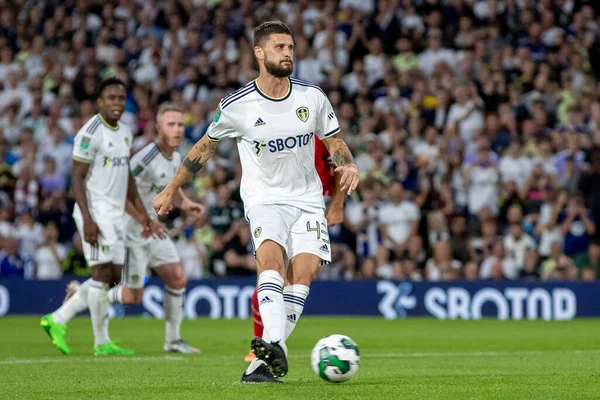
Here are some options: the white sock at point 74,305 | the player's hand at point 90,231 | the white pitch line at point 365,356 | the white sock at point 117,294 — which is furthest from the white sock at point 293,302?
the white sock at point 117,294

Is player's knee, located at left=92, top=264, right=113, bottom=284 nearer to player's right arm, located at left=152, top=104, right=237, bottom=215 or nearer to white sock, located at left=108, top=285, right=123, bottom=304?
white sock, located at left=108, top=285, right=123, bottom=304

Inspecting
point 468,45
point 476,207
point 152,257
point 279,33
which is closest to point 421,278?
point 476,207

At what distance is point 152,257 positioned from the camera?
1255 cm

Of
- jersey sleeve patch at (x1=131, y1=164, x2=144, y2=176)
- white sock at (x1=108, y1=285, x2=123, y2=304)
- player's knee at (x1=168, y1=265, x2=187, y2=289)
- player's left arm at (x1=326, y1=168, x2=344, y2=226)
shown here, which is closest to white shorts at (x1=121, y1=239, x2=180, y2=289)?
player's knee at (x1=168, y1=265, x2=187, y2=289)

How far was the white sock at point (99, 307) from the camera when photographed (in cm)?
1184

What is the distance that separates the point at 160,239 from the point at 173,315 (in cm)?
90

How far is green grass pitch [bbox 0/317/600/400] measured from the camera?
290 inches

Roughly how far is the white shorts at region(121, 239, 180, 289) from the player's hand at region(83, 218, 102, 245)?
100 cm

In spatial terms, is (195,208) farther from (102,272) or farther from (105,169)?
(102,272)

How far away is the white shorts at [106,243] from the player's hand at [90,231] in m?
0.12

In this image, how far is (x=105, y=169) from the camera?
11984 mm

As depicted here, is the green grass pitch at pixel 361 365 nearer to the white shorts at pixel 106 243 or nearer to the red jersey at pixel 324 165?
the white shorts at pixel 106 243

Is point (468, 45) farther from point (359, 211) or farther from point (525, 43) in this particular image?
point (359, 211)

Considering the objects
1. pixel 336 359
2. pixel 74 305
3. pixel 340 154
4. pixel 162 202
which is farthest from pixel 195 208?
pixel 336 359
